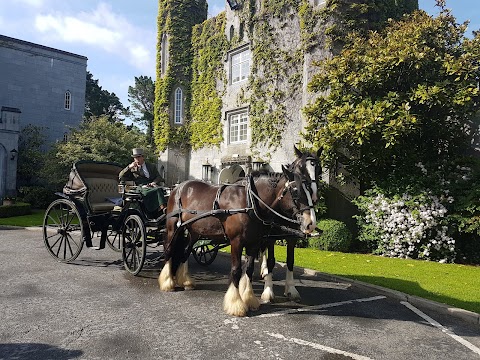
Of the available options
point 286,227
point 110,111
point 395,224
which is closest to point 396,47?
point 395,224

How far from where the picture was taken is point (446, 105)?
11625 millimetres

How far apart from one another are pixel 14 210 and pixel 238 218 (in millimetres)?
17302

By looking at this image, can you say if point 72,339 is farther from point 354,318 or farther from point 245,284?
point 354,318

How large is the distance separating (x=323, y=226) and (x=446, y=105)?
536cm

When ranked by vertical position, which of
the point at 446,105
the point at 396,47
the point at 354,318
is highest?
the point at 396,47

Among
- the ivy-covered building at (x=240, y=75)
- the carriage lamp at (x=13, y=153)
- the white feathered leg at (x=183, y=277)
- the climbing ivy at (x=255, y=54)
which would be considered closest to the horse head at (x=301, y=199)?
the white feathered leg at (x=183, y=277)

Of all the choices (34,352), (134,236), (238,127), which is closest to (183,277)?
(134,236)

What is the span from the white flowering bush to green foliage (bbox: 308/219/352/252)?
0.53m

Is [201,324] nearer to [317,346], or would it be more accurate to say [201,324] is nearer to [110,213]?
[317,346]

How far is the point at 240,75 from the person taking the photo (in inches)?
815

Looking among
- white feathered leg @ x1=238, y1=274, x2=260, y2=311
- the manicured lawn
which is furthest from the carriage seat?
the manicured lawn

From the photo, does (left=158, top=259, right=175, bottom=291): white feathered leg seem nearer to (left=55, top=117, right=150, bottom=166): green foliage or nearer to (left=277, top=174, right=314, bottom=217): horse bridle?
(left=277, top=174, right=314, bottom=217): horse bridle

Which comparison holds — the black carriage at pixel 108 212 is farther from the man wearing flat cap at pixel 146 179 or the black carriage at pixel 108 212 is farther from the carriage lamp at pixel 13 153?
the carriage lamp at pixel 13 153

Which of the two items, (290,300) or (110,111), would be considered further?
(110,111)
